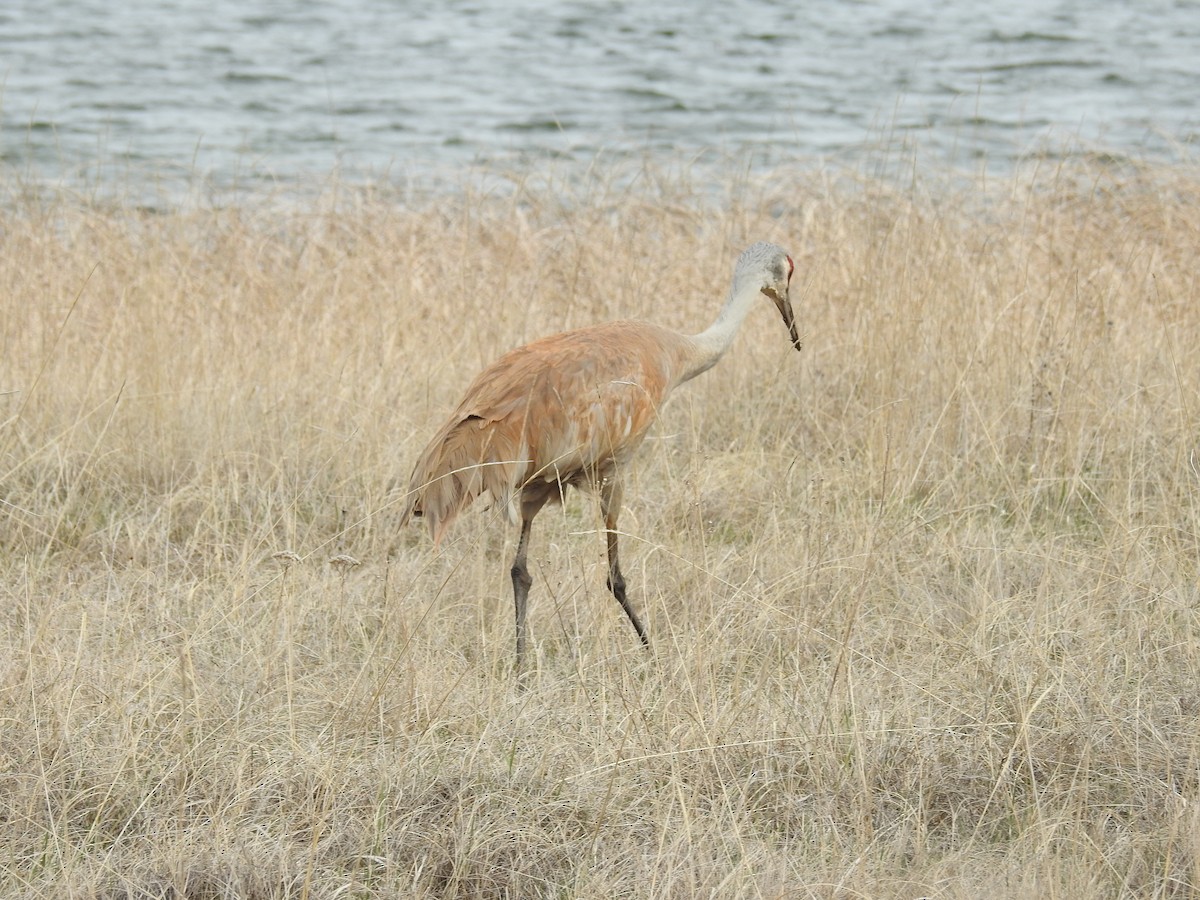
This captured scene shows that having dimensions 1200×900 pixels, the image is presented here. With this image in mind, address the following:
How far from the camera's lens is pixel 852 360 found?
6156mm

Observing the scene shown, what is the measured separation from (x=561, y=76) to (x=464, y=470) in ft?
50.3

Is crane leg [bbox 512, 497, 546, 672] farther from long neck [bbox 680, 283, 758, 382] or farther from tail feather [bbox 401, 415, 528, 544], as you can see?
long neck [bbox 680, 283, 758, 382]

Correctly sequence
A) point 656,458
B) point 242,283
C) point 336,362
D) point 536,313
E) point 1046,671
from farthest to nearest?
point 242,283 → point 536,313 → point 336,362 → point 656,458 → point 1046,671

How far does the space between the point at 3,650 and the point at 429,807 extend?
1.35m

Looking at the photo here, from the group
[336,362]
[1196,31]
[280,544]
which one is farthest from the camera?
[1196,31]

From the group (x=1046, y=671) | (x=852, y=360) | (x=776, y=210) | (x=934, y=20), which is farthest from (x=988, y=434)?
(x=934, y=20)

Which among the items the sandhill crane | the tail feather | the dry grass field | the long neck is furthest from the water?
the tail feather

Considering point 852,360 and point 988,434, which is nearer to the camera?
point 988,434

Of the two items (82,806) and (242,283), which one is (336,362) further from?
(82,806)

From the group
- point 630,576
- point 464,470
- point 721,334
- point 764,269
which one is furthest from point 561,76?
point 464,470

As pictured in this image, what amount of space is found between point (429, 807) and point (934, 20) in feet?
68.6

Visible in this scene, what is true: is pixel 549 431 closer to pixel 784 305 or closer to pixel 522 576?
pixel 522 576

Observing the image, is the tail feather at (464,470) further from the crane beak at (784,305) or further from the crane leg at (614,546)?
the crane beak at (784,305)

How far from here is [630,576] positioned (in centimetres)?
502
